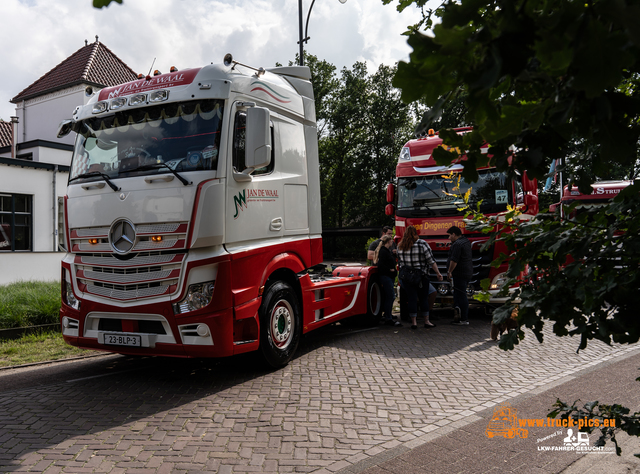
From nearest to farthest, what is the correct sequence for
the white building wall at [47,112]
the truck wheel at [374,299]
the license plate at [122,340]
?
the license plate at [122,340]
the truck wheel at [374,299]
the white building wall at [47,112]

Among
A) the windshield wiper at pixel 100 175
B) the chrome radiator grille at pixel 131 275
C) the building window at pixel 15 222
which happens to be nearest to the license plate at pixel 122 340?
the chrome radiator grille at pixel 131 275

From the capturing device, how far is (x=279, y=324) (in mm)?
6293

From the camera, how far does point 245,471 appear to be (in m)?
3.52

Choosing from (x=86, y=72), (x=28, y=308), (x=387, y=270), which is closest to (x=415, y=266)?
(x=387, y=270)

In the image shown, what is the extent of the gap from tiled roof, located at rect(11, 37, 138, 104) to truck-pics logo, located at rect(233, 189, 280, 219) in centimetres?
2487

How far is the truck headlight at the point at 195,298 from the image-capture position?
5289mm

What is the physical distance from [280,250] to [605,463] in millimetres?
4029

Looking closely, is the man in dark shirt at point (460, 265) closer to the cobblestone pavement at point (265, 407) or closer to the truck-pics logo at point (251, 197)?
the cobblestone pavement at point (265, 407)

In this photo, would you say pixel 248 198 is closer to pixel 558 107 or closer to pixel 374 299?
pixel 374 299

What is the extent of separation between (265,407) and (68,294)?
2.93m

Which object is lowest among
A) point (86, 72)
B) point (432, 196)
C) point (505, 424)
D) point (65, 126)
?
point (505, 424)

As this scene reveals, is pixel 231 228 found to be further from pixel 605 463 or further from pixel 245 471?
pixel 605 463

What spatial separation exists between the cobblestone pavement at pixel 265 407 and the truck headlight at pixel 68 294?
91 cm

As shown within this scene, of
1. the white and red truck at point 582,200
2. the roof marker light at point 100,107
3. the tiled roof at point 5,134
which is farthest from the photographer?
the tiled roof at point 5,134
